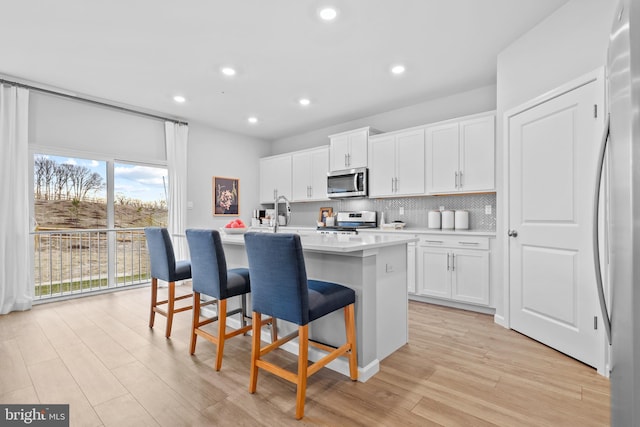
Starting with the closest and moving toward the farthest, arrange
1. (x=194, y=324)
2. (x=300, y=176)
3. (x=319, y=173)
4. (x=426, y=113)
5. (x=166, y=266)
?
(x=194, y=324) < (x=166, y=266) < (x=426, y=113) < (x=319, y=173) < (x=300, y=176)

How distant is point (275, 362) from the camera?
2.31 meters

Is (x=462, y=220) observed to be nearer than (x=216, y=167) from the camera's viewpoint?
Yes

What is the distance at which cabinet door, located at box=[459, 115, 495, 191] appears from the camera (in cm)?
363

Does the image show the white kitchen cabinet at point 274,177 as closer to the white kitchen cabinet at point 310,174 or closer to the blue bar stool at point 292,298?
the white kitchen cabinet at point 310,174

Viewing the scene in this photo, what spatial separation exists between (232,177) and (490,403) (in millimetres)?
5280

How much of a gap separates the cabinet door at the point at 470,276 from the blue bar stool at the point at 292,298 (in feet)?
6.94

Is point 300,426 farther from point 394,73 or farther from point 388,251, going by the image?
point 394,73

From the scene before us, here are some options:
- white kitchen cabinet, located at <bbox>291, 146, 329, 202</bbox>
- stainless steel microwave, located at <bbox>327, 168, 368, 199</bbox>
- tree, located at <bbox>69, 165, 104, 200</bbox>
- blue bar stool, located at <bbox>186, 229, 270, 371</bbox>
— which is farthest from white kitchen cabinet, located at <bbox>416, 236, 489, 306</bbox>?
tree, located at <bbox>69, 165, 104, 200</bbox>

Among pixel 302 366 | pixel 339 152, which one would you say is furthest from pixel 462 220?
pixel 302 366

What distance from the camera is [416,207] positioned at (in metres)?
4.61

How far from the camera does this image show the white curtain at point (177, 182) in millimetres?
4992

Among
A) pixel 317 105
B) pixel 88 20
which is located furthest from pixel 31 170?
pixel 317 105

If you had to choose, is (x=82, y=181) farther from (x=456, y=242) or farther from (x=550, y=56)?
(x=550, y=56)

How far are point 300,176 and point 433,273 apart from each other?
9.83ft
